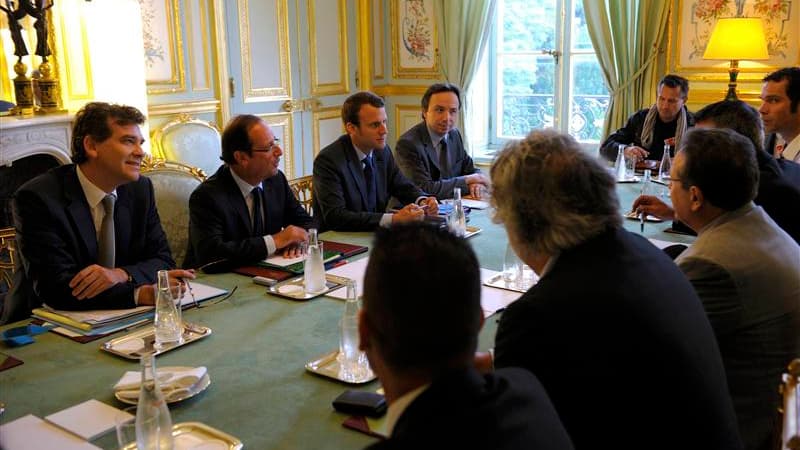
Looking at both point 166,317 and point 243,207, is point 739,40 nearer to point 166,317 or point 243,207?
point 243,207

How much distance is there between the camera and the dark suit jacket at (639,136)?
4.48 m

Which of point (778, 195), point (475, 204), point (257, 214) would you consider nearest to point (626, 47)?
point (475, 204)

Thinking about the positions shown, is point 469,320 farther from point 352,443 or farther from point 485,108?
point 485,108

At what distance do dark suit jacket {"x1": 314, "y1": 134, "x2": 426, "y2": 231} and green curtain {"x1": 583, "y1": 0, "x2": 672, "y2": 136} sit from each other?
2509mm

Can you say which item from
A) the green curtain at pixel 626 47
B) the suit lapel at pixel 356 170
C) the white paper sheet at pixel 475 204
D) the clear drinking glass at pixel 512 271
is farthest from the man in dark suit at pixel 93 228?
the green curtain at pixel 626 47

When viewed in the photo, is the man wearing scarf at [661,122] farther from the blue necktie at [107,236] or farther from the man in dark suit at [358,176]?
the blue necktie at [107,236]

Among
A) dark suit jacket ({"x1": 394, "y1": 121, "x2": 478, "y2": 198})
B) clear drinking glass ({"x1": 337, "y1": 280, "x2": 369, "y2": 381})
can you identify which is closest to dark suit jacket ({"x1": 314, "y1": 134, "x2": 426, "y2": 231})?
dark suit jacket ({"x1": 394, "y1": 121, "x2": 478, "y2": 198})

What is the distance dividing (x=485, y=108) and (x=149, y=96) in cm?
283

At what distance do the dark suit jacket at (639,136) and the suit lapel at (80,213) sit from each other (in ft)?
9.87

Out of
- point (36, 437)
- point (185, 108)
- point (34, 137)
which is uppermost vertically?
point (185, 108)

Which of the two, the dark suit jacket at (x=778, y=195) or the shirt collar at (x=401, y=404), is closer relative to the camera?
the shirt collar at (x=401, y=404)

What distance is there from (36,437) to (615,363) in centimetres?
106

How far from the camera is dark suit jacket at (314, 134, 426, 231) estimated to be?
10.00 ft

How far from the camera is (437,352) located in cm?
91
